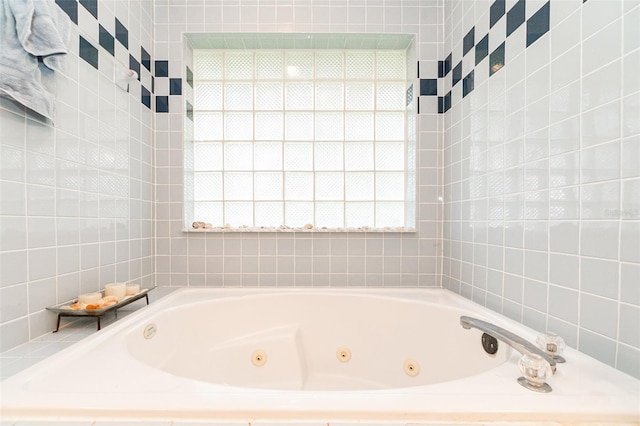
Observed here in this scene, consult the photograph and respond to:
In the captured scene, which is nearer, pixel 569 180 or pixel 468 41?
pixel 569 180

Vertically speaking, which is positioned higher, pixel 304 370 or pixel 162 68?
pixel 162 68

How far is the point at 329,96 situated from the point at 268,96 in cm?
42

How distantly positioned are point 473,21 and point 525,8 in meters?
0.40

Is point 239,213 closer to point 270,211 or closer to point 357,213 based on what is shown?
point 270,211

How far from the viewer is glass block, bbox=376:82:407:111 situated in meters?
1.97

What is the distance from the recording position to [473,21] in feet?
4.84

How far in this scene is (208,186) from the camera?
196 centimetres

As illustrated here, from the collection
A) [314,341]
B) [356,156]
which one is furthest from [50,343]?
[356,156]

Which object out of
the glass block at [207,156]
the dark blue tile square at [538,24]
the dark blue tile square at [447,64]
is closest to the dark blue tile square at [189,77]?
the glass block at [207,156]

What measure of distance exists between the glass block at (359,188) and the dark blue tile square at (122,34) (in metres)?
1.46

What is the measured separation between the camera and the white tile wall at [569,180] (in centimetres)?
75

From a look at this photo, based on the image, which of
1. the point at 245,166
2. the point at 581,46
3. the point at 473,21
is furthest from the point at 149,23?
the point at 581,46

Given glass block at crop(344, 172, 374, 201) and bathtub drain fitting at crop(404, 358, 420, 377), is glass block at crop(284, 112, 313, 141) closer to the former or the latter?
glass block at crop(344, 172, 374, 201)

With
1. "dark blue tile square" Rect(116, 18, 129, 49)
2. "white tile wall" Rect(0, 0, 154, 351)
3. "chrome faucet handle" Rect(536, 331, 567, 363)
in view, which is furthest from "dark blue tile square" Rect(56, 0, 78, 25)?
"chrome faucet handle" Rect(536, 331, 567, 363)
